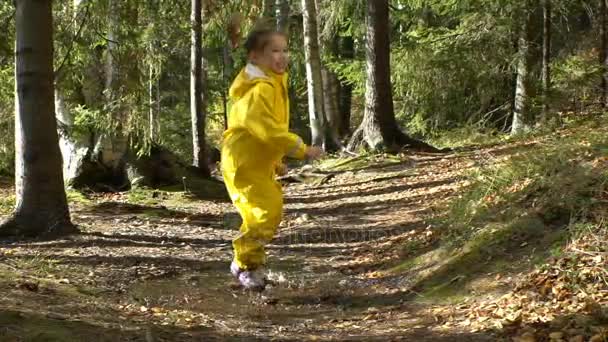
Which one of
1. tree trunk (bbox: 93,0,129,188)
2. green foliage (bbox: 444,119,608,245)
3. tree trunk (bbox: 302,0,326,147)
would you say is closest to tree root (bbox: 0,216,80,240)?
tree trunk (bbox: 93,0,129,188)

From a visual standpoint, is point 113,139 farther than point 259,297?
Yes

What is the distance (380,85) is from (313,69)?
119 inches

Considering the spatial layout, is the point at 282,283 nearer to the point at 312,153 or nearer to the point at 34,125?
the point at 312,153

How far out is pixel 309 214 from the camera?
9.67 meters

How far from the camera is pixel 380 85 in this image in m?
14.2

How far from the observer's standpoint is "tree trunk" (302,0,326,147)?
16531 mm

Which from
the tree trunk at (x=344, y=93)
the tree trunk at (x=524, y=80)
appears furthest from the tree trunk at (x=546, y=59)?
the tree trunk at (x=344, y=93)

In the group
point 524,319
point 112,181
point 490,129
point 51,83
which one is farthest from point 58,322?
point 490,129

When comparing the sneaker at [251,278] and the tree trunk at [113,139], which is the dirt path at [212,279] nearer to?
the sneaker at [251,278]

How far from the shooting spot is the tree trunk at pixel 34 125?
23.1ft

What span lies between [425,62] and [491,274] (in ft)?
41.9

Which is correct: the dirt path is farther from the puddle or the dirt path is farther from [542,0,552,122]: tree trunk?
[542,0,552,122]: tree trunk

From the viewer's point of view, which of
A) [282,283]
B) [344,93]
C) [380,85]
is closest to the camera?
[282,283]

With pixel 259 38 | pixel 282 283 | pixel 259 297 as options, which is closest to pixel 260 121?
pixel 259 38
